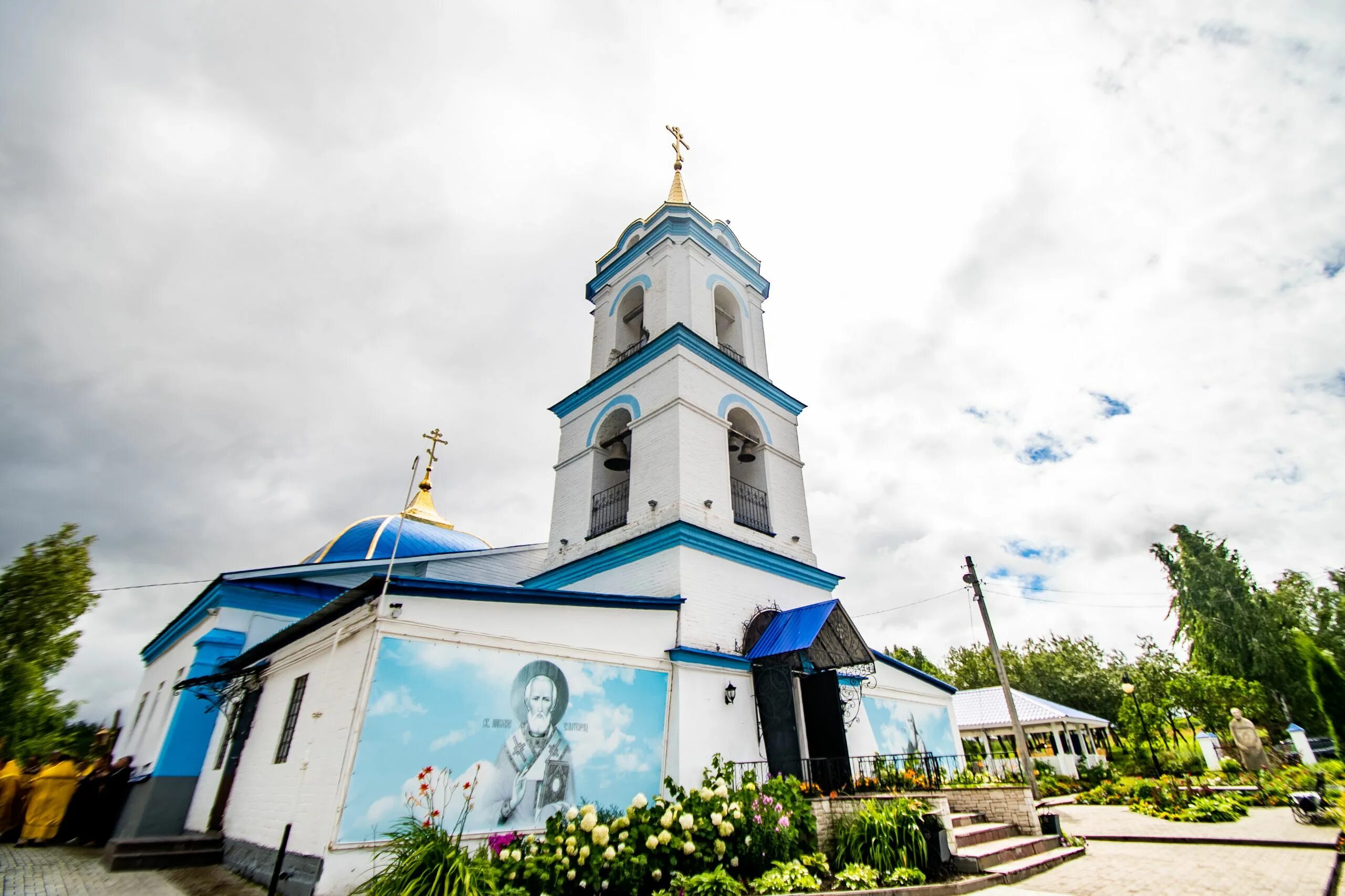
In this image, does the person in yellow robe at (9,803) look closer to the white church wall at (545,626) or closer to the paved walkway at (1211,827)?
the white church wall at (545,626)

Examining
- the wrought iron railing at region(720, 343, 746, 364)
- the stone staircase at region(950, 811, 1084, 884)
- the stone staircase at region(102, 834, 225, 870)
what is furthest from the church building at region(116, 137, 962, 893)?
the stone staircase at region(950, 811, 1084, 884)

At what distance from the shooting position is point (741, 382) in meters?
13.7

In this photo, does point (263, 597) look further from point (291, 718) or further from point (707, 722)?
point (707, 722)

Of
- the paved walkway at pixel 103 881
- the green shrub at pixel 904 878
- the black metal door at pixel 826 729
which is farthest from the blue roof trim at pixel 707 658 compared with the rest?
the paved walkway at pixel 103 881

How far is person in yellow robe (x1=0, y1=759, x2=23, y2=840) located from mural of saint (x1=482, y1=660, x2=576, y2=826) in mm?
13198

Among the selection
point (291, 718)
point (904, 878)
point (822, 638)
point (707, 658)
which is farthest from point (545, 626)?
point (904, 878)

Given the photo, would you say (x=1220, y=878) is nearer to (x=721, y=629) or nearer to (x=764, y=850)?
(x=764, y=850)

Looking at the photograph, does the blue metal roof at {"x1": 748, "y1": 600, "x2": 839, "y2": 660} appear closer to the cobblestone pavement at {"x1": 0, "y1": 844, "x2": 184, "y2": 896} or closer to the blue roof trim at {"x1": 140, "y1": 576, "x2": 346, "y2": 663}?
the cobblestone pavement at {"x1": 0, "y1": 844, "x2": 184, "y2": 896}

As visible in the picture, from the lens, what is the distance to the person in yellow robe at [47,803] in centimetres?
1139

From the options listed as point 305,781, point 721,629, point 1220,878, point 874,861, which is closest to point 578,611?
point 721,629

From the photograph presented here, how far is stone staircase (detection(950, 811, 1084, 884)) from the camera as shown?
7223 mm

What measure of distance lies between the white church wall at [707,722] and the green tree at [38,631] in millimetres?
23021

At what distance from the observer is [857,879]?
642 cm

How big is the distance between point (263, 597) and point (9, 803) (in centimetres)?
684
